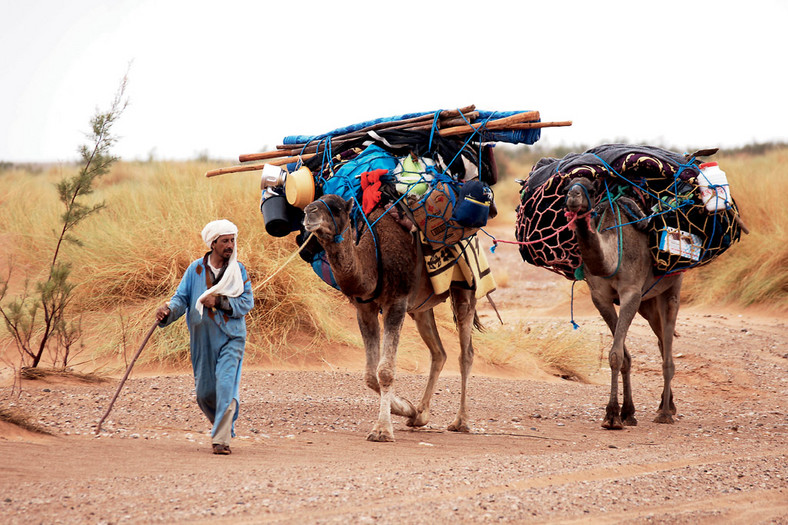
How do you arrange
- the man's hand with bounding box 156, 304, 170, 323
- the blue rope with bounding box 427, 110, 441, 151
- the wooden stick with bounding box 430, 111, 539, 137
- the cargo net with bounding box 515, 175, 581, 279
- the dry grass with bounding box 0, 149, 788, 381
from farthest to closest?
the dry grass with bounding box 0, 149, 788, 381
the cargo net with bounding box 515, 175, 581, 279
the blue rope with bounding box 427, 110, 441, 151
the wooden stick with bounding box 430, 111, 539, 137
the man's hand with bounding box 156, 304, 170, 323

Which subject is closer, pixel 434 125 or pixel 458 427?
pixel 434 125

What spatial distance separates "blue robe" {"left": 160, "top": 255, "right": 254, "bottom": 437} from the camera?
6.59m

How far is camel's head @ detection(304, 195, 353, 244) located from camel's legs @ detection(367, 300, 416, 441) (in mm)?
1078

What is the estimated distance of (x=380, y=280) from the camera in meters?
7.58

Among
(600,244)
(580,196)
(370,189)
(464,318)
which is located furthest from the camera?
(464,318)

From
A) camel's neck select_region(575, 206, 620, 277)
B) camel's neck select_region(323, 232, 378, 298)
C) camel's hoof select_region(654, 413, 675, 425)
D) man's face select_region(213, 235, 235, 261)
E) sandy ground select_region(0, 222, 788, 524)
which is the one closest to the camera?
sandy ground select_region(0, 222, 788, 524)

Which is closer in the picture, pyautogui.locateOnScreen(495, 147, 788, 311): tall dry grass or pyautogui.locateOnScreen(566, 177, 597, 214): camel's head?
pyautogui.locateOnScreen(566, 177, 597, 214): camel's head

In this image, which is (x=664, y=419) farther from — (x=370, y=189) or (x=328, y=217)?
(x=328, y=217)

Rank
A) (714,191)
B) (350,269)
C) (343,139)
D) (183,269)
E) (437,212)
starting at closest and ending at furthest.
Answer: (350,269) → (437,212) → (343,139) → (714,191) → (183,269)

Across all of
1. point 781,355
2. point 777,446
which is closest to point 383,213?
point 777,446

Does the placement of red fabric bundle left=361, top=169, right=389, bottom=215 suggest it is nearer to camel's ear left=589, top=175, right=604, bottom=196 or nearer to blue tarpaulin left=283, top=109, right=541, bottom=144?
blue tarpaulin left=283, top=109, right=541, bottom=144

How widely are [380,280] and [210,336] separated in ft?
5.43

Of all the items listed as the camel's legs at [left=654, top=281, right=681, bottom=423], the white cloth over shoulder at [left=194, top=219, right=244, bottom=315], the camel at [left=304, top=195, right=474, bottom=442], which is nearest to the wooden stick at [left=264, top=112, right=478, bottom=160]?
the camel at [left=304, top=195, right=474, bottom=442]

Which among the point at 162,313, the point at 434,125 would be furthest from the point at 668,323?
the point at 162,313
